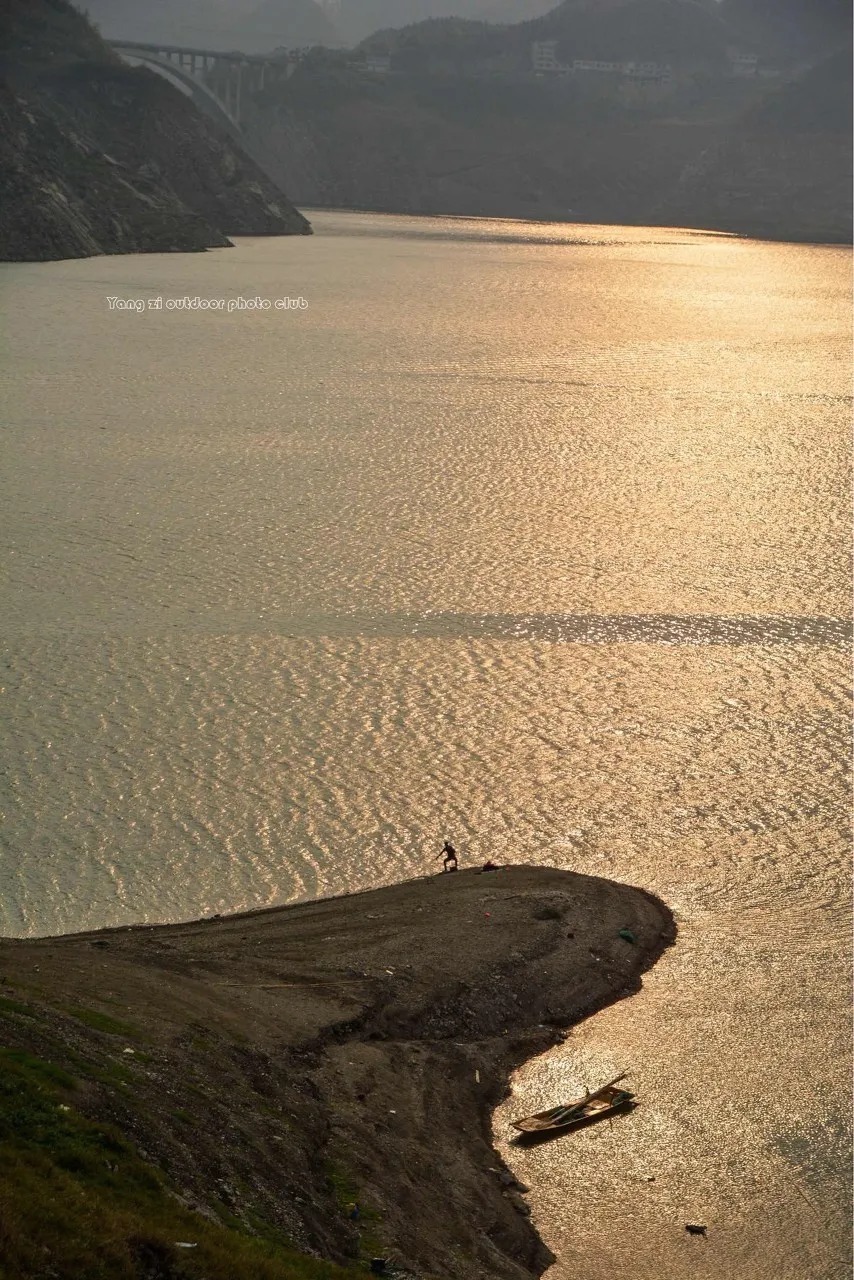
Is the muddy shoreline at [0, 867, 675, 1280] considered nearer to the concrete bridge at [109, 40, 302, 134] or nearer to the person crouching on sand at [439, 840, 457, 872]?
the person crouching on sand at [439, 840, 457, 872]

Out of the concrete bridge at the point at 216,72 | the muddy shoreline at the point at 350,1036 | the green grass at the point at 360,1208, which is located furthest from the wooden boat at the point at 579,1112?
the concrete bridge at the point at 216,72

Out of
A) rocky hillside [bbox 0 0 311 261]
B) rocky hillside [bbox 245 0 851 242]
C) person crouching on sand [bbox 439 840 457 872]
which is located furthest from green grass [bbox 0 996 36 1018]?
rocky hillside [bbox 245 0 851 242]

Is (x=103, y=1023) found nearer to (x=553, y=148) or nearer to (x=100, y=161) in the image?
(x=100, y=161)

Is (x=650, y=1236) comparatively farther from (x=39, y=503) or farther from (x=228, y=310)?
(x=228, y=310)

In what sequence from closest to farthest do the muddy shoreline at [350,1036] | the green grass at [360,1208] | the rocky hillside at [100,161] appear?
the green grass at [360,1208], the muddy shoreline at [350,1036], the rocky hillside at [100,161]

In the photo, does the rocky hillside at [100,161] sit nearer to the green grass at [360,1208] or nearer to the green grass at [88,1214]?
the green grass at [360,1208]

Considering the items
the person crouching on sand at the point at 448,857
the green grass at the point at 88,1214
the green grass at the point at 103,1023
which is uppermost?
the green grass at the point at 88,1214
